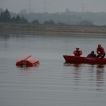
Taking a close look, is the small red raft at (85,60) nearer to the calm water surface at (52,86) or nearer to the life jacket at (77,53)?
the life jacket at (77,53)

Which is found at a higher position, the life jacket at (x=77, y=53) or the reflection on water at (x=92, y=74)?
Result: the life jacket at (x=77, y=53)

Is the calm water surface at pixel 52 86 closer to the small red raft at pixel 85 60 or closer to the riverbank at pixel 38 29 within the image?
the small red raft at pixel 85 60

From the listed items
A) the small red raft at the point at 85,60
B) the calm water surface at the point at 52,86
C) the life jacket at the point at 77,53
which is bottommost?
the calm water surface at the point at 52,86

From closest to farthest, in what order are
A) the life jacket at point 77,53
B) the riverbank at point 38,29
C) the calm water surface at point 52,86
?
the calm water surface at point 52,86
the life jacket at point 77,53
the riverbank at point 38,29

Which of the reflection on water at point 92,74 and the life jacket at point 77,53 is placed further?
the life jacket at point 77,53

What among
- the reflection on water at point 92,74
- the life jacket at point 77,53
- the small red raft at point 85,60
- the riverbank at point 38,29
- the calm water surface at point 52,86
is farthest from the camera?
the riverbank at point 38,29

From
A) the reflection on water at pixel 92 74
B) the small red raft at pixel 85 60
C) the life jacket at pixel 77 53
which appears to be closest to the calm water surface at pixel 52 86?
the reflection on water at pixel 92 74

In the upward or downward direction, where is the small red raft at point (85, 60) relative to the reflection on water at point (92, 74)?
upward

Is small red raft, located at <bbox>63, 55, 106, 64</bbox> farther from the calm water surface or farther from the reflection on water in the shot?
the calm water surface

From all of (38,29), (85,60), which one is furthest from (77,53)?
(38,29)

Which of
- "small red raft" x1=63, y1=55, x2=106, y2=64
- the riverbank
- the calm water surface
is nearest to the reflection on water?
the calm water surface

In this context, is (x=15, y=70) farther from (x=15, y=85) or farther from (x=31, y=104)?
(x=31, y=104)


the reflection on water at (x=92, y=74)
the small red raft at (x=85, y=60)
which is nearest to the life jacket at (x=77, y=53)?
the small red raft at (x=85, y=60)

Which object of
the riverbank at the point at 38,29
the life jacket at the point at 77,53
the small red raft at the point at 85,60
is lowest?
the small red raft at the point at 85,60
